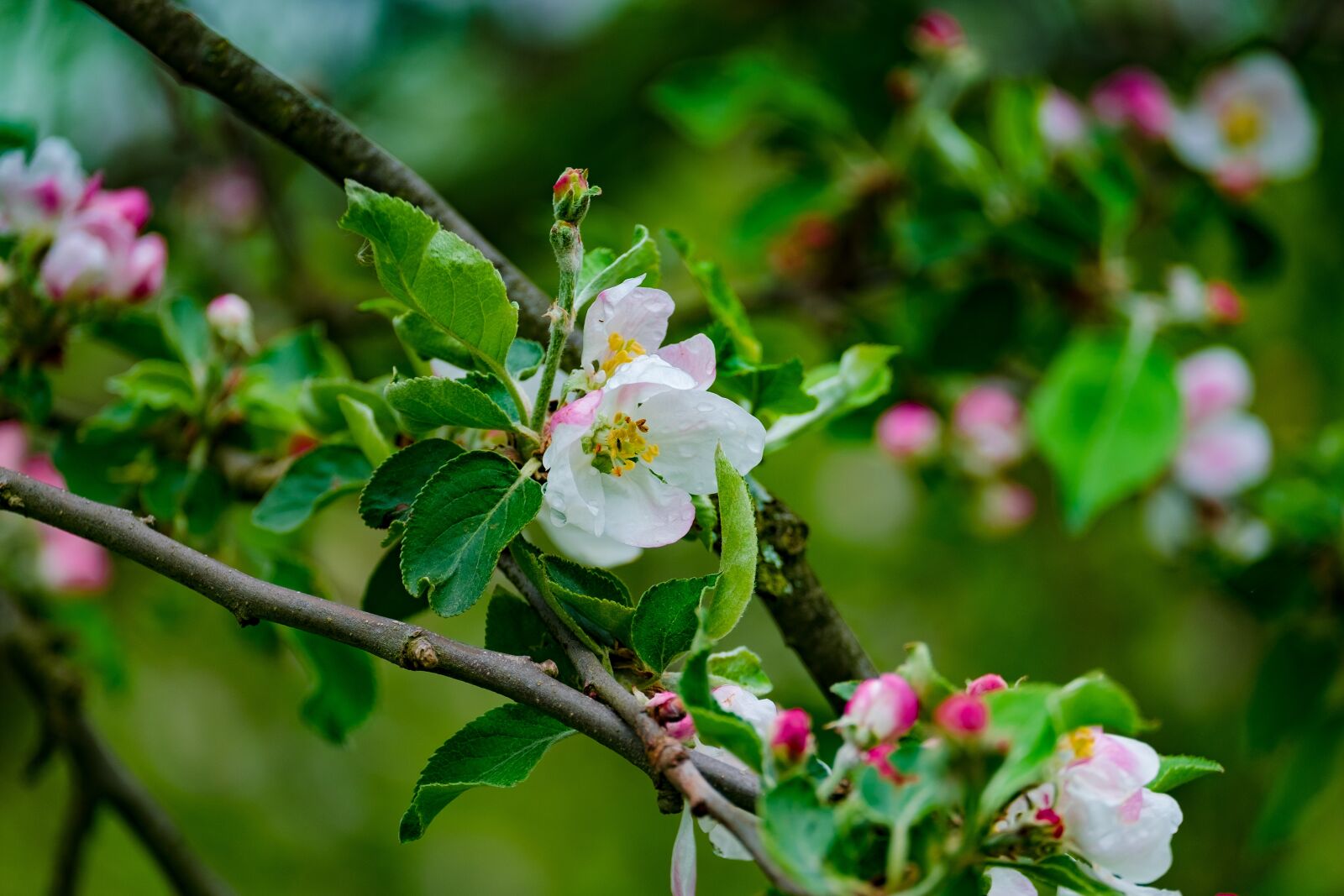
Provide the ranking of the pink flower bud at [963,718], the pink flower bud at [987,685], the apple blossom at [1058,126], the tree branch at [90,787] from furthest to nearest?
1. the apple blossom at [1058,126]
2. the tree branch at [90,787]
3. the pink flower bud at [987,685]
4. the pink flower bud at [963,718]

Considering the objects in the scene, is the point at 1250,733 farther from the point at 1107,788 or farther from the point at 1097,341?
the point at 1107,788

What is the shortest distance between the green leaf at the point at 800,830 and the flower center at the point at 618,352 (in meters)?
0.23

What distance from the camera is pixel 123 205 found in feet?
2.95

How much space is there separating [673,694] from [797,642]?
0.65 ft

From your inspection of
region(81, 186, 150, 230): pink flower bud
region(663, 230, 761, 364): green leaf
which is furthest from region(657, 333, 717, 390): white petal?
region(81, 186, 150, 230): pink flower bud

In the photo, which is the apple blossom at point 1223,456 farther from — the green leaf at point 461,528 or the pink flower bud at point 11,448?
the pink flower bud at point 11,448

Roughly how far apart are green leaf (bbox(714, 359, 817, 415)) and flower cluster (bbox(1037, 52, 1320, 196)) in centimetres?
98

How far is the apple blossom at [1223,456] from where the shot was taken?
1.49 metres

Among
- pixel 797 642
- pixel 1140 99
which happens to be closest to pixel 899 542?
pixel 1140 99

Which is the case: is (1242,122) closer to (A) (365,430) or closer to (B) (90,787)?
(A) (365,430)

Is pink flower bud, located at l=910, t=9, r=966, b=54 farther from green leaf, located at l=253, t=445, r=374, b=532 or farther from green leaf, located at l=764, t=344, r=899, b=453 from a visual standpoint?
green leaf, located at l=253, t=445, r=374, b=532

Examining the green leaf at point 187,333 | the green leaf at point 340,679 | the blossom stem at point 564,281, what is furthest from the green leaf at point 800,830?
the green leaf at point 187,333

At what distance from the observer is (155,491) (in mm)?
816

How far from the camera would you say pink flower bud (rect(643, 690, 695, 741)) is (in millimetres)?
518
